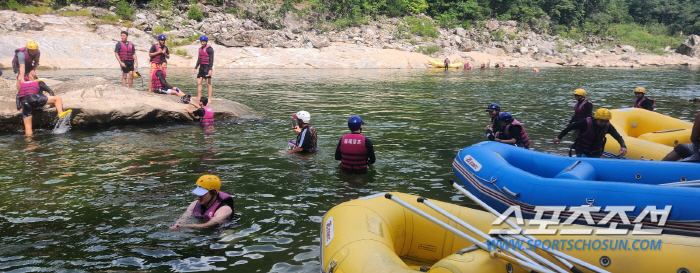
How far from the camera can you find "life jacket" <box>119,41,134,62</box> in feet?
49.0

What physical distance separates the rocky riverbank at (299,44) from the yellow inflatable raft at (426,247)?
31.9 m

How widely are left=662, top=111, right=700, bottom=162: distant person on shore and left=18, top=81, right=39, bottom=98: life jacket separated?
13.2m

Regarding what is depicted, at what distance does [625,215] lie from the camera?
19.2 ft

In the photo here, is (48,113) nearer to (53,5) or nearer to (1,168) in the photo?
(1,168)

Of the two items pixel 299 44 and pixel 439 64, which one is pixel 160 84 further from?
pixel 439 64

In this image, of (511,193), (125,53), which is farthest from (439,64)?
(511,193)

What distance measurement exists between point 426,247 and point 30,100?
1064cm

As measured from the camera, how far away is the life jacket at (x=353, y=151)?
27.0ft

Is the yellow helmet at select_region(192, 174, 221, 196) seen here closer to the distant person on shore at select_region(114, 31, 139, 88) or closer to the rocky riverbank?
the distant person on shore at select_region(114, 31, 139, 88)

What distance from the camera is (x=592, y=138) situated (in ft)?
30.8

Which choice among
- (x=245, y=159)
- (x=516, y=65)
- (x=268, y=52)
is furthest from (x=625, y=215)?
(x=516, y=65)

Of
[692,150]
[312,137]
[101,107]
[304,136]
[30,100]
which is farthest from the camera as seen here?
Result: [101,107]

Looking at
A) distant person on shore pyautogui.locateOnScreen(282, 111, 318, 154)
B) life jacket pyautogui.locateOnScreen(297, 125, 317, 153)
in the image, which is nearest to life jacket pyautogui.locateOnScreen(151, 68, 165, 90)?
distant person on shore pyautogui.locateOnScreen(282, 111, 318, 154)

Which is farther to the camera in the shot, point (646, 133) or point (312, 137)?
→ point (646, 133)
